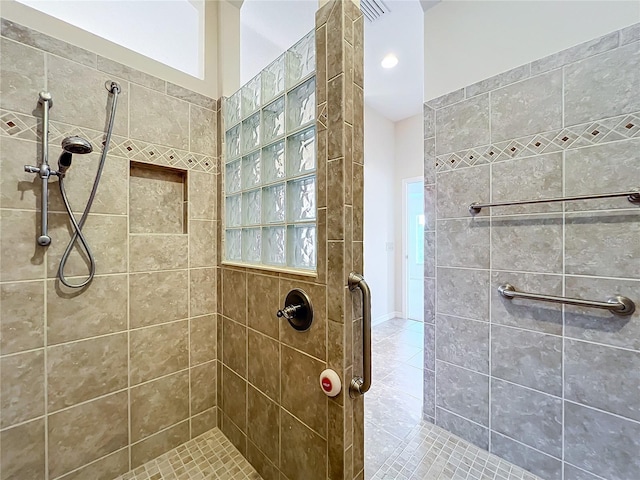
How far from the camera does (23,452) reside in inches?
42.4

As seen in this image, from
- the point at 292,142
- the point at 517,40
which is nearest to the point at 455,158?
the point at 517,40

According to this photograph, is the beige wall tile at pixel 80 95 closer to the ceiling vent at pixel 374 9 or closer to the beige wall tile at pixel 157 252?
the beige wall tile at pixel 157 252

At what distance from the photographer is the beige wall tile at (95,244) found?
44.9 inches

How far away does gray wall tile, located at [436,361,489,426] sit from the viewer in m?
1.47

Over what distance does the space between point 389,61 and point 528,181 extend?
6.95 feet

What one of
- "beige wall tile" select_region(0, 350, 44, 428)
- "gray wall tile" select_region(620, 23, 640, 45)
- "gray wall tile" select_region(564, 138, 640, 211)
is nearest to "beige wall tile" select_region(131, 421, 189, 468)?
"beige wall tile" select_region(0, 350, 44, 428)

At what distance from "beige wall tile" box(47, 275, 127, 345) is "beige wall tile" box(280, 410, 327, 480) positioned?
0.94 metres

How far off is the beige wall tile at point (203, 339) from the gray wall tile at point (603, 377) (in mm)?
1842

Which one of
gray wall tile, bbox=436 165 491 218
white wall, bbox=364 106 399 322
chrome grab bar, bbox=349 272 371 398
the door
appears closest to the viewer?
chrome grab bar, bbox=349 272 371 398

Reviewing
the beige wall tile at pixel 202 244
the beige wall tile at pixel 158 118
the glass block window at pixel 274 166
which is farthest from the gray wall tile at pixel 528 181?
the beige wall tile at pixel 158 118

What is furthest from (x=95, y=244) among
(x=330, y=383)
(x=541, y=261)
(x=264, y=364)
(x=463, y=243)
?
(x=541, y=261)

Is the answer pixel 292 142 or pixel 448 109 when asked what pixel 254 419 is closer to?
pixel 292 142

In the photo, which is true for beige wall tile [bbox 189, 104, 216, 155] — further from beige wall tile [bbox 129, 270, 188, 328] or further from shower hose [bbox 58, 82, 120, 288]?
beige wall tile [bbox 129, 270, 188, 328]

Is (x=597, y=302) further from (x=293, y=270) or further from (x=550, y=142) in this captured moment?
(x=293, y=270)
